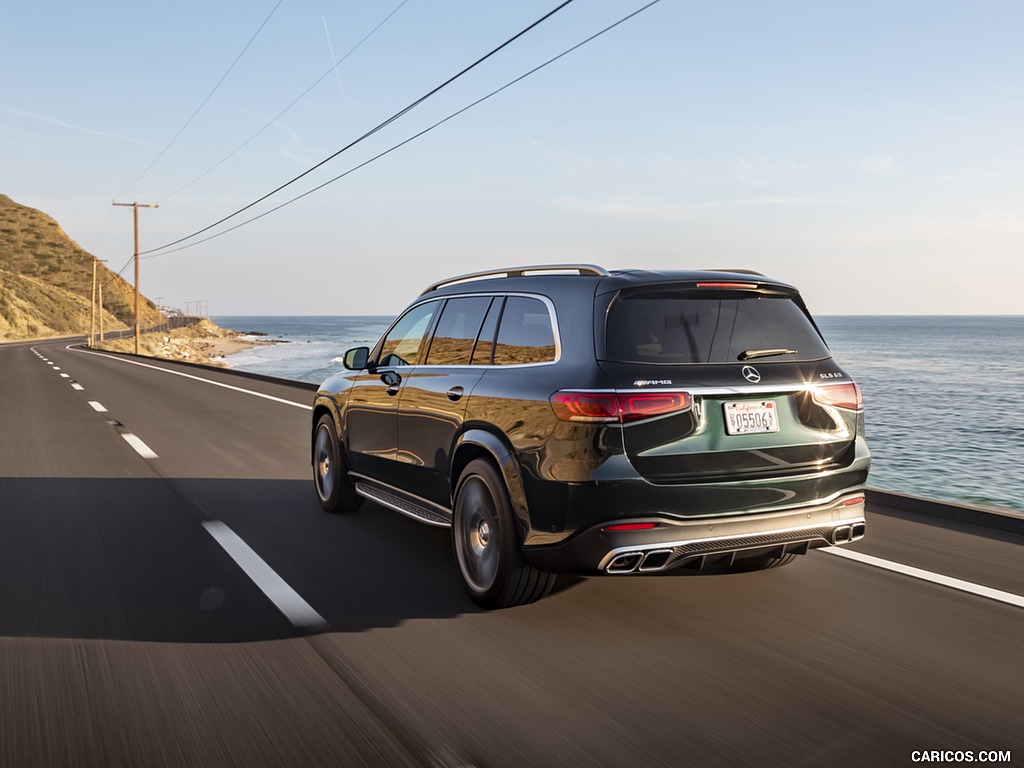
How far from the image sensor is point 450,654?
13.7 feet

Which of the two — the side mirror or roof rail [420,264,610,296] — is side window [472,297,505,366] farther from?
the side mirror

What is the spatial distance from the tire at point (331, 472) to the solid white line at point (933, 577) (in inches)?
140

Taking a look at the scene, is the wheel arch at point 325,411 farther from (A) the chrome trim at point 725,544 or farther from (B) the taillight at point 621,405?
(A) the chrome trim at point 725,544

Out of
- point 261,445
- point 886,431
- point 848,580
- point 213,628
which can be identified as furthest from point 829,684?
point 886,431

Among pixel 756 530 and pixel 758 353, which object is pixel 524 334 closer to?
pixel 758 353

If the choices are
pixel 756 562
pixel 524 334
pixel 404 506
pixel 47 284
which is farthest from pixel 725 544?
pixel 47 284

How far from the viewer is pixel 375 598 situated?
5070mm

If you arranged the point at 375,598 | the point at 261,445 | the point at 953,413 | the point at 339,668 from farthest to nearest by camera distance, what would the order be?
the point at 953,413 < the point at 261,445 < the point at 375,598 < the point at 339,668

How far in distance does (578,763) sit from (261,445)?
921cm

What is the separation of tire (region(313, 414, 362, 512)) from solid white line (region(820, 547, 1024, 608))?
3549 millimetres

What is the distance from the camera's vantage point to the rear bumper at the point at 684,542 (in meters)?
4.29

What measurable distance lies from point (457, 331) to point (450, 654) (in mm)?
2203

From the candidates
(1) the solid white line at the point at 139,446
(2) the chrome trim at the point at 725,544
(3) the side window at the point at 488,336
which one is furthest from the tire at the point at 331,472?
(1) the solid white line at the point at 139,446

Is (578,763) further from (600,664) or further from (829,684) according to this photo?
(829,684)
